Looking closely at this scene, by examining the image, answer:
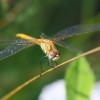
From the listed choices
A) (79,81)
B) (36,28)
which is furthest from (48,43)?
(36,28)

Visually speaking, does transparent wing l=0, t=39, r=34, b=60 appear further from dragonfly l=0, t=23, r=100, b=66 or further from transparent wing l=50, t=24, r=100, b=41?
transparent wing l=50, t=24, r=100, b=41

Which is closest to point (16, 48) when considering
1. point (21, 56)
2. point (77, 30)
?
point (77, 30)

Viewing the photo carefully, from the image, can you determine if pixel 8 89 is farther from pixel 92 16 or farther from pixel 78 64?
pixel 78 64

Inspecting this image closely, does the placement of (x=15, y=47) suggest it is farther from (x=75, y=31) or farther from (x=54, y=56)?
(x=75, y=31)

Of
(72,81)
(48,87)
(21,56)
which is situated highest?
(72,81)

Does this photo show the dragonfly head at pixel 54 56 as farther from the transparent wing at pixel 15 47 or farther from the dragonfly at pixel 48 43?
the transparent wing at pixel 15 47

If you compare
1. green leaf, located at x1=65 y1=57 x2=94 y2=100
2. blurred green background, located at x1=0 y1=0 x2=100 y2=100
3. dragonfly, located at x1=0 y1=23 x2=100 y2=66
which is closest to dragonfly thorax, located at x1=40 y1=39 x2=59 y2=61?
dragonfly, located at x1=0 y1=23 x2=100 y2=66
